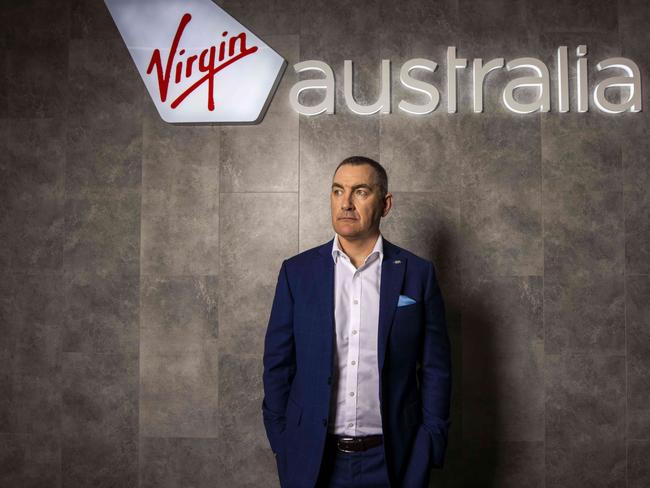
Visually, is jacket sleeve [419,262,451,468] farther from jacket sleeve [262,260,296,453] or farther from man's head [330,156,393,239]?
jacket sleeve [262,260,296,453]

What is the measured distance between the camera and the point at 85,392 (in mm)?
2766

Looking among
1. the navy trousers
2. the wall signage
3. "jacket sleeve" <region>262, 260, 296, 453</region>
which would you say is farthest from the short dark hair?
the navy trousers

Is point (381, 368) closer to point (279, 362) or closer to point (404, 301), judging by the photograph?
point (404, 301)

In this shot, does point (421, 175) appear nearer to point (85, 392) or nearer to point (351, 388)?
point (351, 388)

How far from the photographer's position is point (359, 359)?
1.88m

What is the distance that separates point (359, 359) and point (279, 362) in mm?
346

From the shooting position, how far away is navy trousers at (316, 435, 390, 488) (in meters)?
1.87

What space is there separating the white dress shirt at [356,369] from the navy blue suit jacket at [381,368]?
4 cm

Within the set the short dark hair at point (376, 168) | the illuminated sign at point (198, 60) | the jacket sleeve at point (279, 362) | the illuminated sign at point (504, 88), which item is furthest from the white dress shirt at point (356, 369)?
the illuminated sign at point (198, 60)

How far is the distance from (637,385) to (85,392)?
307 centimetres

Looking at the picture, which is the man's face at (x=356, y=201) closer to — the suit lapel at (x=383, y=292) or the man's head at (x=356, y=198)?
the man's head at (x=356, y=198)

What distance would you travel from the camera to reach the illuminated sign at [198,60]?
2.75m

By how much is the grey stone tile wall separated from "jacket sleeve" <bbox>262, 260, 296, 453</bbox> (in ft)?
2.29

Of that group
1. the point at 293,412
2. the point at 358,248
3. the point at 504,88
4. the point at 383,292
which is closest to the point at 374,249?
A: the point at 358,248
